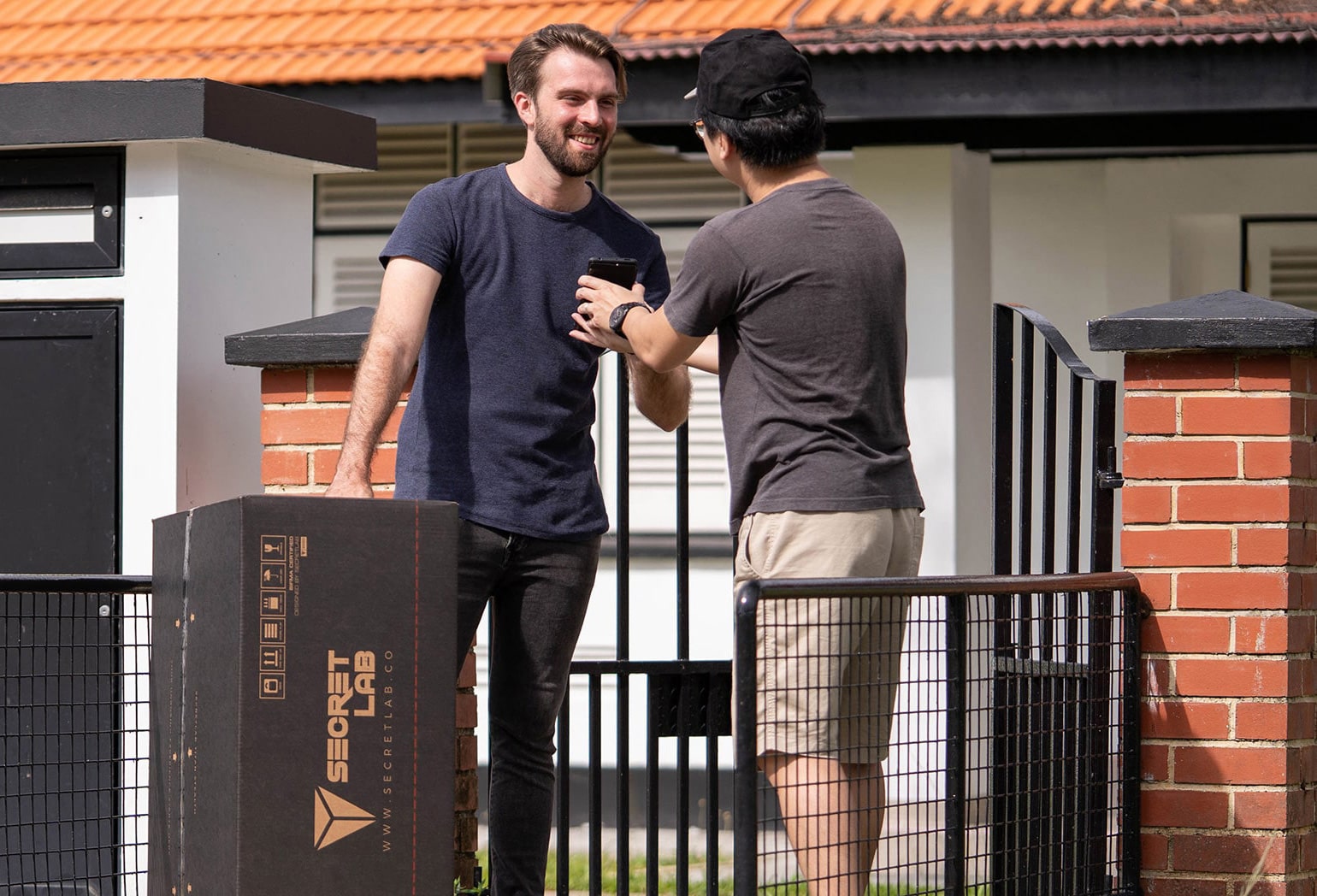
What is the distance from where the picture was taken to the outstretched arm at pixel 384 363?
333cm

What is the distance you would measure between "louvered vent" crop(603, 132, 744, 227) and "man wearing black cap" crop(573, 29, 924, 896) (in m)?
4.72

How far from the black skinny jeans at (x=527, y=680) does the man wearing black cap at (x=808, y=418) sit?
40cm

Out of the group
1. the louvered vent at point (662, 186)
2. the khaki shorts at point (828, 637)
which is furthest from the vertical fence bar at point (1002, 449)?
the louvered vent at point (662, 186)

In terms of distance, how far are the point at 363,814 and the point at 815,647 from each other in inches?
32.9

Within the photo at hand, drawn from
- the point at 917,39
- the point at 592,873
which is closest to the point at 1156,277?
the point at 917,39

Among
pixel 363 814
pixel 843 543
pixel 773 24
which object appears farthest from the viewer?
pixel 773 24

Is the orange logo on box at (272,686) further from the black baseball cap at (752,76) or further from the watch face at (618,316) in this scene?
the black baseball cap at (752,76)

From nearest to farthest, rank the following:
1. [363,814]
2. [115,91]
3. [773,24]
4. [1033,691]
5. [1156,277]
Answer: [363,814] → [1033,691] → [115,91] → [773,24] → [1156,277]

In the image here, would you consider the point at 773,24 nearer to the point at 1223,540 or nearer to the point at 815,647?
the point at 1223,540

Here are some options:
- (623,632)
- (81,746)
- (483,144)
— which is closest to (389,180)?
(483,144)

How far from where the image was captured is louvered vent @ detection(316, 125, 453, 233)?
8633 millimetres

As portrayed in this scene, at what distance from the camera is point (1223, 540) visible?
397cm

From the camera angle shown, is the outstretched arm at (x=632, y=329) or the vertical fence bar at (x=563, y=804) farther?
the vertical fence bar at (x=563, y=804)

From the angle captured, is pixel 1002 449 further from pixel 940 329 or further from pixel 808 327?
pixel 940 329
